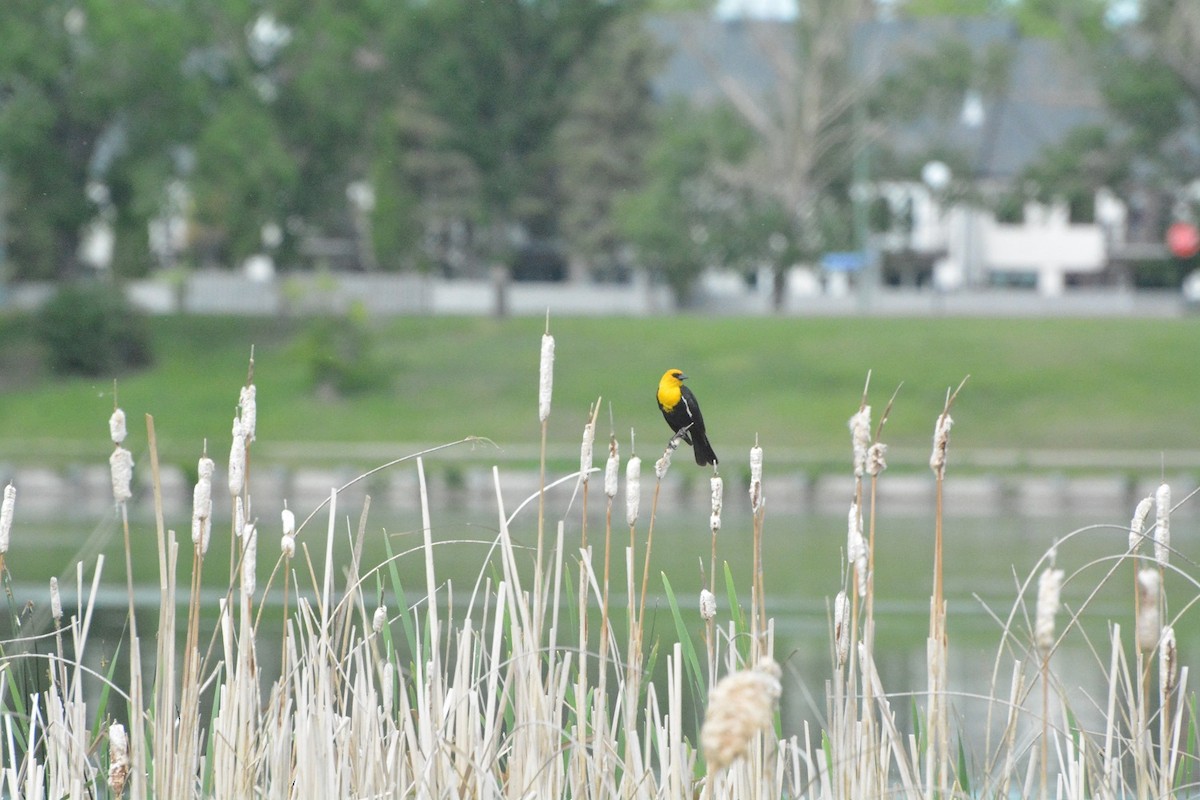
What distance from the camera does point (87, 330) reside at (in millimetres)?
25438

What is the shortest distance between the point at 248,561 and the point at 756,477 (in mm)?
813

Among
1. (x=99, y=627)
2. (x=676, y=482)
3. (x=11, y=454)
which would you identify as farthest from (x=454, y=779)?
(x=11, y=454)

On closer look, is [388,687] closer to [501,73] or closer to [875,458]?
[875,458]

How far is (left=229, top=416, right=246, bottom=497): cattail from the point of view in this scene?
2297 millimetres

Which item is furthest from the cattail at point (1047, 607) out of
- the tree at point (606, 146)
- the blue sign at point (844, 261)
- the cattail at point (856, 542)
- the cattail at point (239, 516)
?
the tree at point (606, 146)

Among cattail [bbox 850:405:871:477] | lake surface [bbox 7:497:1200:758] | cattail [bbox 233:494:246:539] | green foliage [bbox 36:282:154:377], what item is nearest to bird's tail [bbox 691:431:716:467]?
cattail [bbox 850:405:871:477]

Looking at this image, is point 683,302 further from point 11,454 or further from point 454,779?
point 454,779

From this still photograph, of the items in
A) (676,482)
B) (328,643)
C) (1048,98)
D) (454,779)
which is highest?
(1048,98)

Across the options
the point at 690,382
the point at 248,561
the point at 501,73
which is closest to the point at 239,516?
the point at 248,561

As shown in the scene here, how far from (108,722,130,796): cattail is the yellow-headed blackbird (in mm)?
1092

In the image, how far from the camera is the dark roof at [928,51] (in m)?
37.3

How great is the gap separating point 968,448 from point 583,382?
20.1ft

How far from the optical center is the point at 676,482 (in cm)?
1816

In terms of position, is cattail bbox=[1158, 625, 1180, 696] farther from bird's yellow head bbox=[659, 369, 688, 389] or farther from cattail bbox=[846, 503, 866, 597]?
bird's yellow head bbox=[659, 369, 688, 389]
